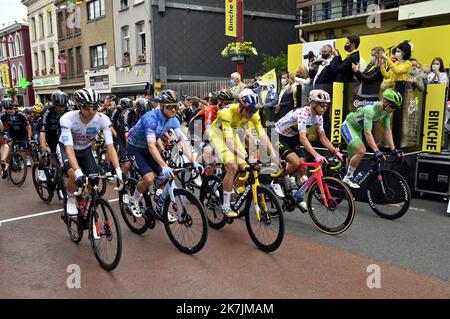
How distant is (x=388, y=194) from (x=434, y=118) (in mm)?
2526

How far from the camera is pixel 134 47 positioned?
24203mm

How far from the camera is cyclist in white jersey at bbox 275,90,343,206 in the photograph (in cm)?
566

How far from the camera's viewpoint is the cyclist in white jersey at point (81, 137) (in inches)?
184

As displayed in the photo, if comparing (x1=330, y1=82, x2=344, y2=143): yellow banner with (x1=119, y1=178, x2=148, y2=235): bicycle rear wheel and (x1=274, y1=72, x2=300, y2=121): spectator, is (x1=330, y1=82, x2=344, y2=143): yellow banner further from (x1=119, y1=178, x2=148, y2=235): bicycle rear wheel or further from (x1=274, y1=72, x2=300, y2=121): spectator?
(x1=119, y1=178, x2=148, y2=235): bicycle rear wheel

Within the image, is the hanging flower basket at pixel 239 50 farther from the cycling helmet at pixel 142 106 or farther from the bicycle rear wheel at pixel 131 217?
the bicycle rear wheel at pixel 131 217

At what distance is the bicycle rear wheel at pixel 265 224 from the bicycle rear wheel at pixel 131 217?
156 cm

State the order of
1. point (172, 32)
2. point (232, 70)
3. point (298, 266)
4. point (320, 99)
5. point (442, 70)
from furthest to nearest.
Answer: point (232, 70), point (172, 32), point (442, 70), point (320, 99), point (298, 266)

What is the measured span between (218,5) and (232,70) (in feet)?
13.1

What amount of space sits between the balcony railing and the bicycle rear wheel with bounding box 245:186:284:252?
52.9 ft

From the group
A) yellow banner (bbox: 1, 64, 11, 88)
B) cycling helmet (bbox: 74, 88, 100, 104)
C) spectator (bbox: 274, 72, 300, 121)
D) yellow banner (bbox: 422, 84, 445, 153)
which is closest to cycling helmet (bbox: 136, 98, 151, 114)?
spectator (bbox: 274, 72, 300, 121)

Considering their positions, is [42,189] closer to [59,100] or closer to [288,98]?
[59,100]

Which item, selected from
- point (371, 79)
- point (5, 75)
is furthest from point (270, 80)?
point (5, 75)
